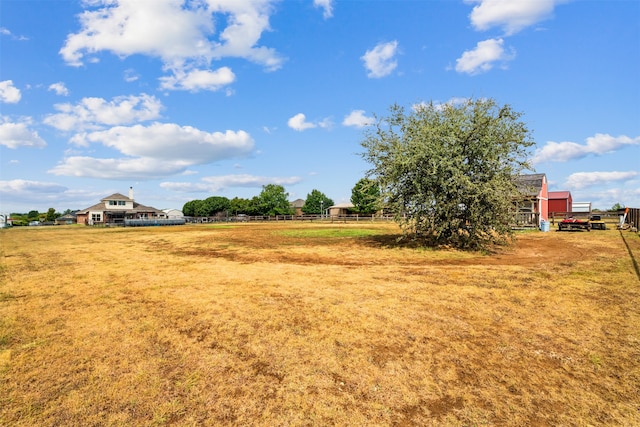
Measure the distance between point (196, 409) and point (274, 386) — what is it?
80 centimetres

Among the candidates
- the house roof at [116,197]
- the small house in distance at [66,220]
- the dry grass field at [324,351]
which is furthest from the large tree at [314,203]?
the dry grass field at [324,351]

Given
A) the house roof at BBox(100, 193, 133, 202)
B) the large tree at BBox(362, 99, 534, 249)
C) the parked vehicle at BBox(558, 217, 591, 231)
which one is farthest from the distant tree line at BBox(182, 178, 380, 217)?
the large tree at BBox(362, 99, 534, 249)

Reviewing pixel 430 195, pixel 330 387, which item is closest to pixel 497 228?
pixel 430 195

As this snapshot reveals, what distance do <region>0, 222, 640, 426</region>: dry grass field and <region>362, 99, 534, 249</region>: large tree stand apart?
5302 mm

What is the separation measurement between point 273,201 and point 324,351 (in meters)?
83.7

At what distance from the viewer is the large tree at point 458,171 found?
44.2 ft

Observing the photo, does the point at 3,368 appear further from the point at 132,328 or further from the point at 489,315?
the point at 489,315

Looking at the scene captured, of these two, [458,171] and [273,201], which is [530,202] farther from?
[273,201]

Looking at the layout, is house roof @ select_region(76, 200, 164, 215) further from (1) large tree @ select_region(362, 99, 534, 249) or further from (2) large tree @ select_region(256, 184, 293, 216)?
(1) large tree @ select_region(362, 99, 534, 249)

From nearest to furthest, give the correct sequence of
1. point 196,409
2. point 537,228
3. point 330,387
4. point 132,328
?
point 196,409
point 330,387
point 132,328
point 537,228

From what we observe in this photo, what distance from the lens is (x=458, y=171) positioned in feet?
43.3

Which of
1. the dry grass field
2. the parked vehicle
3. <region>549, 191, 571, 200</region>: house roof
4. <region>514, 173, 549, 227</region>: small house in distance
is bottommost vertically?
the dry grass field

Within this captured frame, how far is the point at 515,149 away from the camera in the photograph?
1406 cm

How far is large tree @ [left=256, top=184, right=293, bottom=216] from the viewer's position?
86562 millimetres
